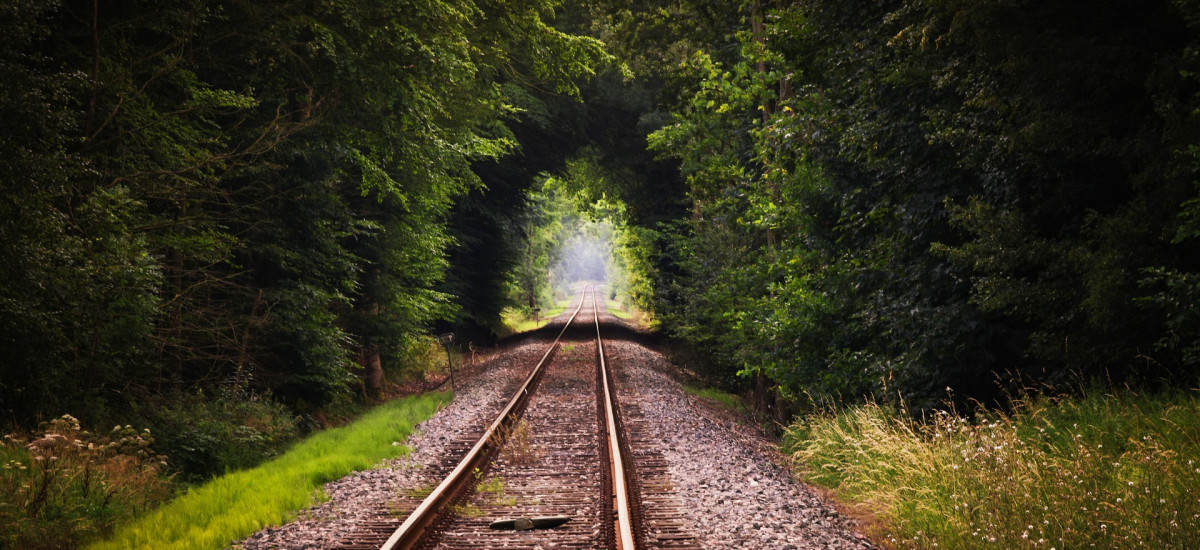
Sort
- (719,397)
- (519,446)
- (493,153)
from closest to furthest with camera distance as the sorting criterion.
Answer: (519,446), (493,153), (719,397)

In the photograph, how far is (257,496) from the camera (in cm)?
666

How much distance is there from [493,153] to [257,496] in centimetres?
1039

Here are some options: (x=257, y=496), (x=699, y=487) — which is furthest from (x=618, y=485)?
(x=257, y=496)

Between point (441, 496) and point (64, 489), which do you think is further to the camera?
point (441, 496)

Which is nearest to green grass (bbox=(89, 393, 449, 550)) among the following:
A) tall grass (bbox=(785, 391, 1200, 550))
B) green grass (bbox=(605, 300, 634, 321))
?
tall grass (bbox=(785, 391, 1200, 550))

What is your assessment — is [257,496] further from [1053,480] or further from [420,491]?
[1053,480]

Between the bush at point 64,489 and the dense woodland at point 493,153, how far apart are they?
0.99m

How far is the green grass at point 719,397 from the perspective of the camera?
1501 centimetres

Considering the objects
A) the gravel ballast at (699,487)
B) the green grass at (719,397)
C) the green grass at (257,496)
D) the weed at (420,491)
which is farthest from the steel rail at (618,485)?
the green grass at (719,397)

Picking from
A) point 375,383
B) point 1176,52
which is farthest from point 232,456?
point 1176,52

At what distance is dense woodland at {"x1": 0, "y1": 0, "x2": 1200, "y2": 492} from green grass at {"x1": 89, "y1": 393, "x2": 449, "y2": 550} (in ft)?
3.12

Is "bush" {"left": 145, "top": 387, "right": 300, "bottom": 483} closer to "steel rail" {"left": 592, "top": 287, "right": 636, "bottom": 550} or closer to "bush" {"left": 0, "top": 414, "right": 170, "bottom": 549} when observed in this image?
"bush" {"left": 0, "top": 414, "right": 170, "bottom": 549}

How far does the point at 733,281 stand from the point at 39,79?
11409 millimetres

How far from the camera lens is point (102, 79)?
740 centimetres
